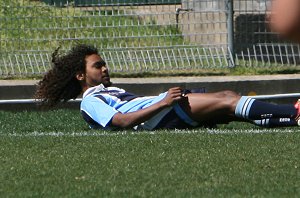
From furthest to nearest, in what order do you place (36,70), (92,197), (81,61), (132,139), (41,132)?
(36,70) → (81,61) → (41,132) → (132,139) → (92,197)

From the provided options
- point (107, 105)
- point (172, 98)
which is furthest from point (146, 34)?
point (172, 98)

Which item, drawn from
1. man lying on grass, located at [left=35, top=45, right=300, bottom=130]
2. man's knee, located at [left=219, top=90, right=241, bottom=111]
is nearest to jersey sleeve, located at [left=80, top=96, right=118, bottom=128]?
man lying on grass, located at [left=35, top=45, right=300, bottom=130]

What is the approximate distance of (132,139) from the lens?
5977 mm

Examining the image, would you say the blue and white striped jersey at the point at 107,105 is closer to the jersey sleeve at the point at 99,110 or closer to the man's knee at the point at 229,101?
the jersey sleeve at the point at 99,110

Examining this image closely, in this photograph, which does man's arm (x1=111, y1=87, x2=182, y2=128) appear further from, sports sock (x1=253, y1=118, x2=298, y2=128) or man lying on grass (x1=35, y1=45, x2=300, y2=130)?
sports sock (x1=253, y1=118, x2=298, y2=128)

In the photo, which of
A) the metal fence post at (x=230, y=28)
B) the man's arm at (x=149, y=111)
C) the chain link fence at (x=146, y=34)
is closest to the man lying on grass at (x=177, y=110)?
the man's arm at (x=149, y=111)

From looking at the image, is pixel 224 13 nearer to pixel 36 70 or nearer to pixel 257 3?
pixel 257 3

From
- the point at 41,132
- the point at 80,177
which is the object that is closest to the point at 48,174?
the point at 80,177

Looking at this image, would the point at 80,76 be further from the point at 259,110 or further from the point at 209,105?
the point at 259,110

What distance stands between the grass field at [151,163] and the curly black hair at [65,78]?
66 cm

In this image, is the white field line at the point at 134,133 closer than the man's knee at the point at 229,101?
Yes

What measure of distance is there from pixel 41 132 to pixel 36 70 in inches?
110

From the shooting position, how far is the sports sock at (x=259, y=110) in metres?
6.52

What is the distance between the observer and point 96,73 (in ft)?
23.5
